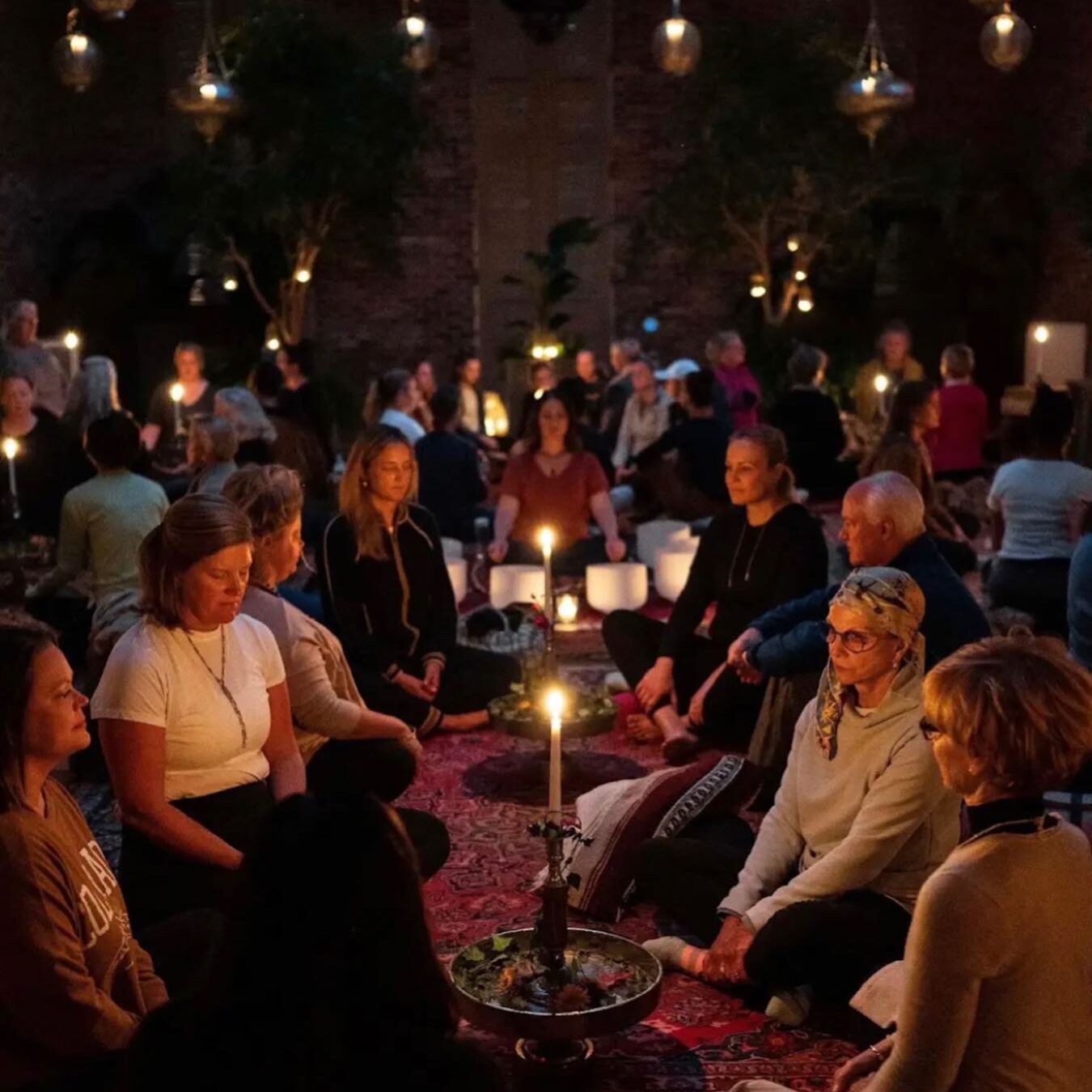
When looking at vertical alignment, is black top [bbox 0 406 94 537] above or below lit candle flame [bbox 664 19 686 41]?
below

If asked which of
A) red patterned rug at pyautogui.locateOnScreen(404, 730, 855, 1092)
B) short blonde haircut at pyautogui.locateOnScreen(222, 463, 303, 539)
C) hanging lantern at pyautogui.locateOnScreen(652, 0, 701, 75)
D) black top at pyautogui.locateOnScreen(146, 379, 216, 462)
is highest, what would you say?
hanging lantern at pyautogui.locateOnScreen(652, 0, 701, 75)

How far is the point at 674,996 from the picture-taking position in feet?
12.2

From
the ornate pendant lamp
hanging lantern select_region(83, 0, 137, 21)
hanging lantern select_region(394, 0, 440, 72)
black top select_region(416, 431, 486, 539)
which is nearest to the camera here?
hanging lantern select_region(83, 0, 137, 21)

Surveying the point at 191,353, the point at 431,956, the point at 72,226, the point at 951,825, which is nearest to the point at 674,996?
the point at 951,825

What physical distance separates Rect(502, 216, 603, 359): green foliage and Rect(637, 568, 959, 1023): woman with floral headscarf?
383 inches

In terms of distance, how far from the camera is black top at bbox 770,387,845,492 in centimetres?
950

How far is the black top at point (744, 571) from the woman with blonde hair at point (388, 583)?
2.51 feet

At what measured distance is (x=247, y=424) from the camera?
287 inches

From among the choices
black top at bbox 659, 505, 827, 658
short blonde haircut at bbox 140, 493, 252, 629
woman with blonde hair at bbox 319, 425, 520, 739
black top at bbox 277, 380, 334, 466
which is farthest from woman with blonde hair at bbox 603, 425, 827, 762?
black top at bbox 277, 380, 334, 466

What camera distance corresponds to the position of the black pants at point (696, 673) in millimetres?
5141

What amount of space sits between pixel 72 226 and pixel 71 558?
313 inches

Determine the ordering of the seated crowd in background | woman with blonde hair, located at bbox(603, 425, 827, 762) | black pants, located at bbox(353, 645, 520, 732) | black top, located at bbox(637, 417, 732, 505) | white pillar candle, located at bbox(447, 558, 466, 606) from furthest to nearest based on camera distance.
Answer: black top, located at bbox(637, 417, 732, 505) → white pillar candle, located at bbox(447, 558, 466, 606) → black pants, located at bbox(353, 645, 520, 732) → woman with blonde hair, located at bbox(603, 425, 827, 762) → the seated crowd in background

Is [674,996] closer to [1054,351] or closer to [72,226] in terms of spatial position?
[1054,351]

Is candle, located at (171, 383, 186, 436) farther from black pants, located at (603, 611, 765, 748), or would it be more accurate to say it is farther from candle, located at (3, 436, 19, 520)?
black pants, located at (603, 611, 765, 748)
